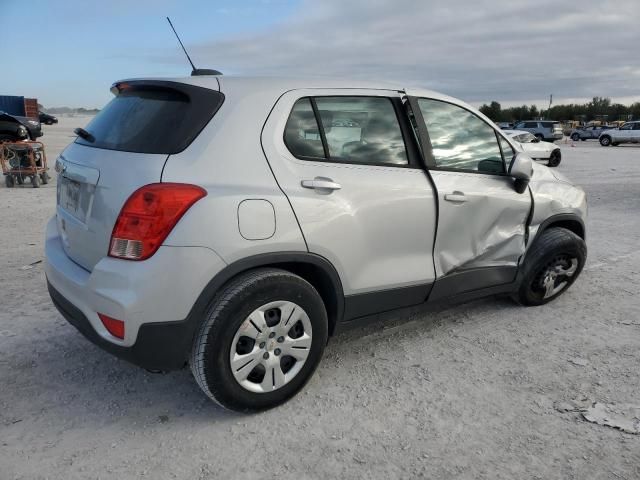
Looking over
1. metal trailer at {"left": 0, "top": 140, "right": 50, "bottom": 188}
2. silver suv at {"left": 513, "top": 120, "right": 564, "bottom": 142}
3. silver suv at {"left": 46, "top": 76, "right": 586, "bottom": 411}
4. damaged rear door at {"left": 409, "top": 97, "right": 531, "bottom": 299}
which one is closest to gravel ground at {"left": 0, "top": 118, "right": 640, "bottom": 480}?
silver suv at {"left": 46, "top": 76, "right": 586, "bottom": 411}

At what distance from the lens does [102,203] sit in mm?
2465

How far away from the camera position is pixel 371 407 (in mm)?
2781

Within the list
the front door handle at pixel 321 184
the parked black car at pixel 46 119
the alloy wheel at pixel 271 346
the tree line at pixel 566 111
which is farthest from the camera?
the tree line at pixel 566 111

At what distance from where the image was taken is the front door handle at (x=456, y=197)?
10.6 feet

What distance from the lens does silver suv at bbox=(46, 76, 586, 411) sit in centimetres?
235

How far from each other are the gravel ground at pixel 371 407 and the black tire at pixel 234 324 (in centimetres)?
16

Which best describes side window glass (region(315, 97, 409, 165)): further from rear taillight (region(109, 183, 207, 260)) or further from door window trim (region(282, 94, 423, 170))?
rear taillight (region(109, 183, 207, 260))

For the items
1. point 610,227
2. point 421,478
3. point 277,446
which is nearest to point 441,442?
point 421,478

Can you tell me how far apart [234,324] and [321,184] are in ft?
2.74

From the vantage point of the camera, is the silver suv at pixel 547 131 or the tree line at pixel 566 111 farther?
the tree line at pixel 566 111

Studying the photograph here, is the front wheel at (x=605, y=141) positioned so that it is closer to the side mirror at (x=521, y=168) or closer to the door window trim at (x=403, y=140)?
the side mirror at (x=521, y=168)

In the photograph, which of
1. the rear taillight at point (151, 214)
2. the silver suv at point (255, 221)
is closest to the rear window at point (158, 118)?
the silver suv at point (255, 221)

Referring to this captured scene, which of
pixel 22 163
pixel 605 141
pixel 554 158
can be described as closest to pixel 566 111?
pixel 605 141

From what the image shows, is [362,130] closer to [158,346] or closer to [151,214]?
[151,214]
